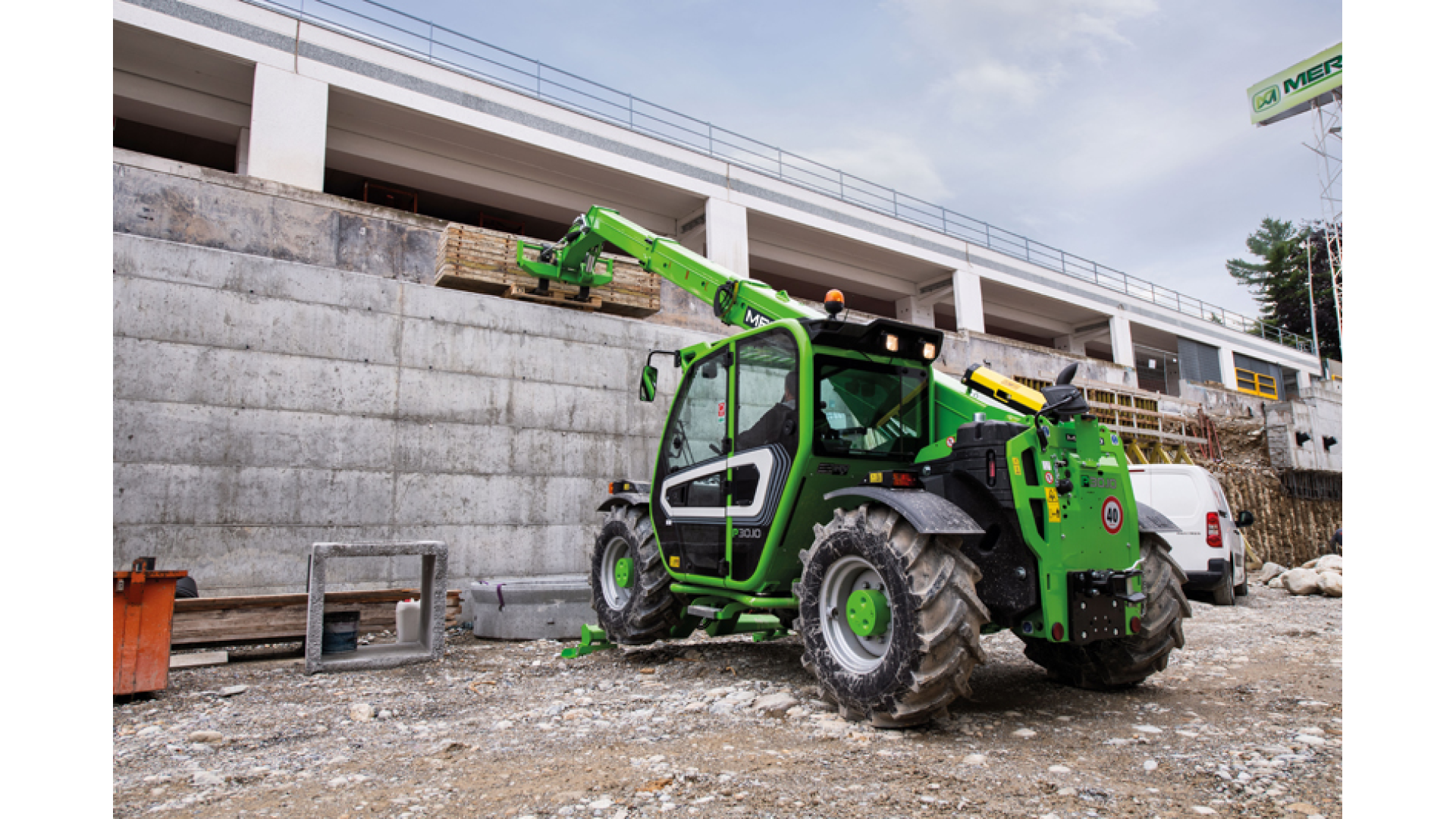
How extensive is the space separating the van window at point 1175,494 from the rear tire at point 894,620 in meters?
7.39

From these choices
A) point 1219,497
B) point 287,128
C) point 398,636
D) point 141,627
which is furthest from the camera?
point 287,128

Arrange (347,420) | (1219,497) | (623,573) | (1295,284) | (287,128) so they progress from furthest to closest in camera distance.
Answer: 1. (1295,284)
2. (287,128)
3. (1219,497)
4. (347,420)
5. (623,573)

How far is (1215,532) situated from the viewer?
10109mm

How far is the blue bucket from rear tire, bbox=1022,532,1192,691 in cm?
496

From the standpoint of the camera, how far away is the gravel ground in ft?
10.1

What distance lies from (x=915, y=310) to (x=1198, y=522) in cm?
1331

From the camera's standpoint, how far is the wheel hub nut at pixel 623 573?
6.78 metres

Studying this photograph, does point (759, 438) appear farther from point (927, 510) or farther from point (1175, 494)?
point (1175, 494)

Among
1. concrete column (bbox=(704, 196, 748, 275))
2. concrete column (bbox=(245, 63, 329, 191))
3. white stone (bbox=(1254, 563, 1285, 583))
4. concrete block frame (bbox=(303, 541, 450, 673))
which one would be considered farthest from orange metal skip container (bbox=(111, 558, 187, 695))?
white stone (bbox=(1254, 563, 1285, 583))

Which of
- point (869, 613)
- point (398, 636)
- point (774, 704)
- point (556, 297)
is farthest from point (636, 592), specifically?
point (556, 297)

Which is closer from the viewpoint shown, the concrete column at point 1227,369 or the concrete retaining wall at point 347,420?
the concrete retaining wall at point 347,420

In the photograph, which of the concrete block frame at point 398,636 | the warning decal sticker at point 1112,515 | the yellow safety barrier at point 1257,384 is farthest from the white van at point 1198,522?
the yellow safety barrier at point 1257,384

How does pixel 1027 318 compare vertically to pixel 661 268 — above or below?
above

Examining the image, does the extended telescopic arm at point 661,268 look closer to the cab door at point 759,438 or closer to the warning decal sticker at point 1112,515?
the cab door at point 759,438
